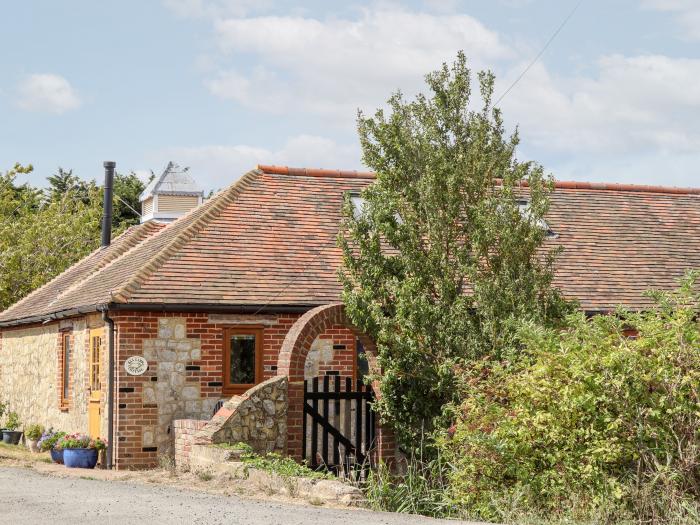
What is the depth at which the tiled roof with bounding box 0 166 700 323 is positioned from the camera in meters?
19.6

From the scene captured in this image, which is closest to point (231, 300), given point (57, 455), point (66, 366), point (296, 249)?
point (296, 249)

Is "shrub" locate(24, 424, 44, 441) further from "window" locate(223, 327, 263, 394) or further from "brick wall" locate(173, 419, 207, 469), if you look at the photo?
"brick wall" locate(173, 419, 207, 469)

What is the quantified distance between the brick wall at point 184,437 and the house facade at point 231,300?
1.01 m

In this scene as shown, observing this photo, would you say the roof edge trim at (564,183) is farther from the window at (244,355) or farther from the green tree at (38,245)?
the green tree at (38,245)

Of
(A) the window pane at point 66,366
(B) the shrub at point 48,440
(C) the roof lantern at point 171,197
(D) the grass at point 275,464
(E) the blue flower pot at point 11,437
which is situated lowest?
(E) the blue flower pot at point 11,437

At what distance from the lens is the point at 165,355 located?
18.9 meters

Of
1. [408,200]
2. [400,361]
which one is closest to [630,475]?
[400,361]

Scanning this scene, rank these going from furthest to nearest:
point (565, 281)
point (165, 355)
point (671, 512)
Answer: point (565, 281)
point (165, 355)
point (671, 512)

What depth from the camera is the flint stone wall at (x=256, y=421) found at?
15.9m

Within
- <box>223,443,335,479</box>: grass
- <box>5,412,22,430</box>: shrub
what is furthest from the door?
<box>5,412,22,430</box>: shrub

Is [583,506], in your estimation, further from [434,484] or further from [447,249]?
[447,249]

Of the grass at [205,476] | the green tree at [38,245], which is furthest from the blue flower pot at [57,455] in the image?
the green tree at [38,245]

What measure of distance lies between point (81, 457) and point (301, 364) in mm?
4879

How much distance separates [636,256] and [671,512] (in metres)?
12.6
